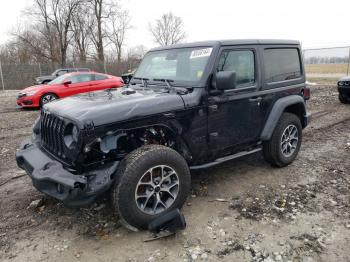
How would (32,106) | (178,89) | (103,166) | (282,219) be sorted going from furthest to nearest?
(32,106), (178,89), (282,219), (103,166)

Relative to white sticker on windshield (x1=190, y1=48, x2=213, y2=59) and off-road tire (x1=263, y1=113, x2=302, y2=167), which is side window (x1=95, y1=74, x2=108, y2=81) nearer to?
white sticker on windshield (x1=190, y1=48, x2=213, y2=59)

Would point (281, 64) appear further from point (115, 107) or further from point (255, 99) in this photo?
point (115, 107)

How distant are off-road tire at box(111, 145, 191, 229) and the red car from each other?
8761 millimetres

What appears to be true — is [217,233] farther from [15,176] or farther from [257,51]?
[15,176]

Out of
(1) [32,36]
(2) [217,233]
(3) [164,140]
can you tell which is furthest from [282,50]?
(1) [32,36]

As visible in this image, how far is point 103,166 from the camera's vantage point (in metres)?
3.07

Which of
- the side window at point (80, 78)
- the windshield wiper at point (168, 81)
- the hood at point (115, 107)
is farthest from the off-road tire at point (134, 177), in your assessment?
the side window at point (80, 78)

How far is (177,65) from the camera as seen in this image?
13.3 feet

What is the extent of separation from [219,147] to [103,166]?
5.13 ft

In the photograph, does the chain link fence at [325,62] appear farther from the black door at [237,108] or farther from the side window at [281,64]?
the black door at [237,108]

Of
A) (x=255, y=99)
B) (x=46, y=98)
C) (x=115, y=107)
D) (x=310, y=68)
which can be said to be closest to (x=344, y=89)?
(x=255, y=99)

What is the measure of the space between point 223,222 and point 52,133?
2.18 meters

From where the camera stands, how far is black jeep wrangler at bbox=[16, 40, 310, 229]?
297cm

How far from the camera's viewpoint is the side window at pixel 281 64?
4.38m
